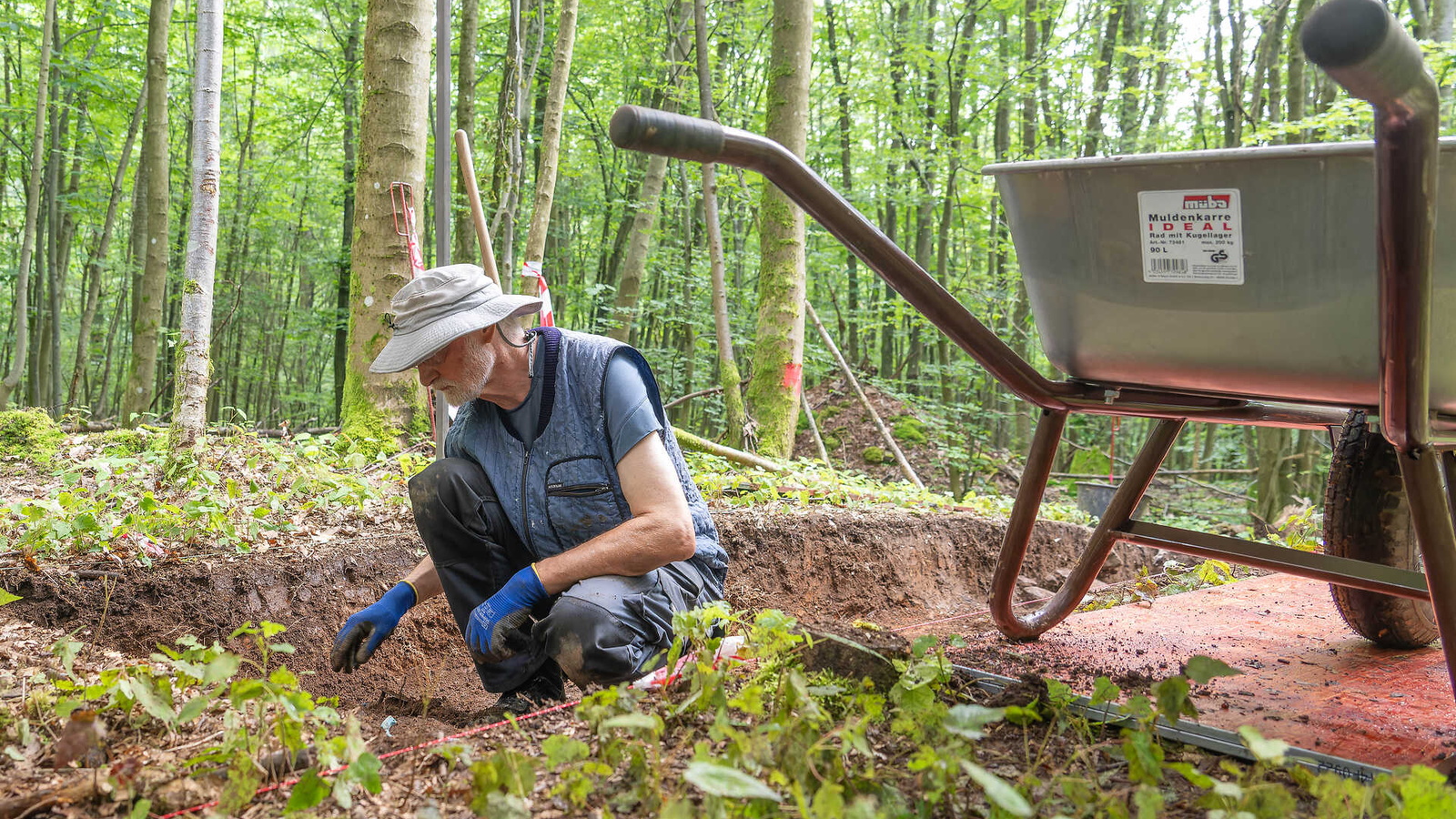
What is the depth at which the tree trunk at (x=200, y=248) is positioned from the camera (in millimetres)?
3998

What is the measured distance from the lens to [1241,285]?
5.47ft

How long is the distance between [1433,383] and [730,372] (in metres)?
5.53

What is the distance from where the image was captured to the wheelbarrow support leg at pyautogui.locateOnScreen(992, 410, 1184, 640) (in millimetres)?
2137

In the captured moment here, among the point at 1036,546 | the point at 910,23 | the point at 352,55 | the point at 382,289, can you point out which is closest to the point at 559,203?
the point at 352,55

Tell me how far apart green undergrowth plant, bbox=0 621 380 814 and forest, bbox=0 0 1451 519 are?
16.7 ft

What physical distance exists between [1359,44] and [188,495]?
4.11 meters

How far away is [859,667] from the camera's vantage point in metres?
1.81

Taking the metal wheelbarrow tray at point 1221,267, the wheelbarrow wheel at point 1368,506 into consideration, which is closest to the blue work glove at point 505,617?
the metal wheelbarrow tray at point 1221,267

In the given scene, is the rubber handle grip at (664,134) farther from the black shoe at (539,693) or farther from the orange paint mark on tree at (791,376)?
the orange paint mark on tree at (791,376)

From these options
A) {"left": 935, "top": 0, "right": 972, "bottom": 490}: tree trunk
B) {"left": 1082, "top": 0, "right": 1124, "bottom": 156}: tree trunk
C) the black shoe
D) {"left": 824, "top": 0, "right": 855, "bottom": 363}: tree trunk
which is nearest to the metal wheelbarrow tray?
the black shoe

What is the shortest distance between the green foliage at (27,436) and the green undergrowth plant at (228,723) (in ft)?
11.6

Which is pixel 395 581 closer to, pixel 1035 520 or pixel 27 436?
pixel 1035 520

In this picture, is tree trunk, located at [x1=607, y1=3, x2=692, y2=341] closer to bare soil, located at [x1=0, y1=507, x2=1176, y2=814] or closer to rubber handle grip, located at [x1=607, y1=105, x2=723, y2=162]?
bare soil, located at [x1=0, y1=507, x2=1176, y2=814]

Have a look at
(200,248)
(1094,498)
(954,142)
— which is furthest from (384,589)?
(954,142)
